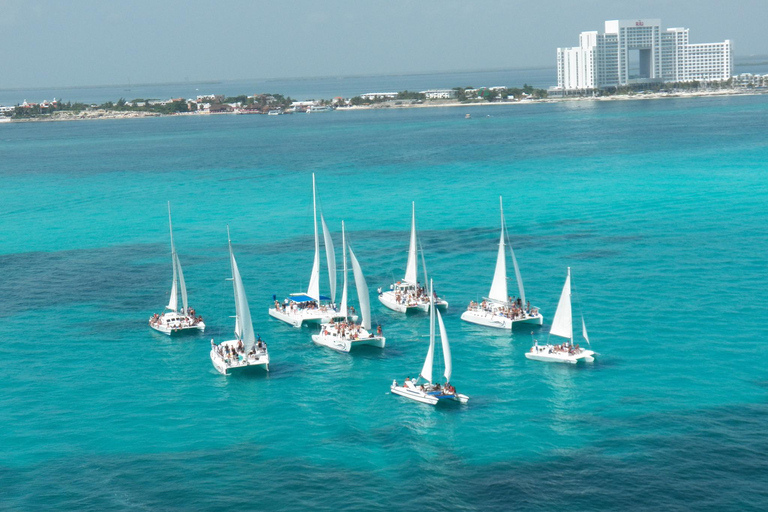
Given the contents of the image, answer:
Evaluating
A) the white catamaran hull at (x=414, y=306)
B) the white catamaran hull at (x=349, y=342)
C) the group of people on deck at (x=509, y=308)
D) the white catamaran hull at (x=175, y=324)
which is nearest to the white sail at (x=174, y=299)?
the white catamaran hull at (x=175, y=324)

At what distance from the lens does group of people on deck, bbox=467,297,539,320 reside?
67.1 metres

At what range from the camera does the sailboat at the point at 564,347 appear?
58688 millimetres

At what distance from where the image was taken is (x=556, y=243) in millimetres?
92875

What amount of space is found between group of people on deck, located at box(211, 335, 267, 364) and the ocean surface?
1.52 m

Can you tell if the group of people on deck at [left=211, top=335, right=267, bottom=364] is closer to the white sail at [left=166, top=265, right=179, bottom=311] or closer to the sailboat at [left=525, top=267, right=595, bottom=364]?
the white sail at [left=166, top=265, right=179, bottom=311]

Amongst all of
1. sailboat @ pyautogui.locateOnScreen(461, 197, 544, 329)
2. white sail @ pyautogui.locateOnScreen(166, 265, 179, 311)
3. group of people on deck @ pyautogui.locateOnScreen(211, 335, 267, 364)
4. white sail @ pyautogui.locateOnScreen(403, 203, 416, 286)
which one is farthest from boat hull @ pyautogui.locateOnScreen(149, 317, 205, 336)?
sailboat @ pyautogui.locateOnScreen(461, 197, 544, 329)

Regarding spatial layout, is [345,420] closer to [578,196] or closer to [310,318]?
[310,318]

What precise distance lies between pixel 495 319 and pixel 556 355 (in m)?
9.20

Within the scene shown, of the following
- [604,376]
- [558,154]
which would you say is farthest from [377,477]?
[558,154]

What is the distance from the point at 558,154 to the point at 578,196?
54.4 metres

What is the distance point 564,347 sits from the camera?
2345 inches

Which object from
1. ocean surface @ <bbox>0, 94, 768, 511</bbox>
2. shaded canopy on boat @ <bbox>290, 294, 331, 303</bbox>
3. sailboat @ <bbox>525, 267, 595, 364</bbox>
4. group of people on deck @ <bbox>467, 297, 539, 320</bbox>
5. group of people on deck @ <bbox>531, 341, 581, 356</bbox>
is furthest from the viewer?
shaded canopy on boat @ <bbox>290, 294, 331, 303</bbox>

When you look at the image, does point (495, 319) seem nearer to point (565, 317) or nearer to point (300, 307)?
point (565, 317)

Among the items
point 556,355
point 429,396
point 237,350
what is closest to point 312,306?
point 237,350
